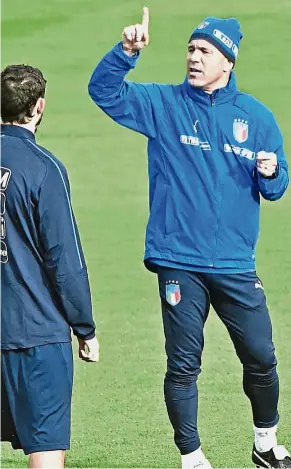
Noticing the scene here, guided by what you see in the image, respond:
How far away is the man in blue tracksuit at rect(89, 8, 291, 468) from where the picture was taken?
6.57 m

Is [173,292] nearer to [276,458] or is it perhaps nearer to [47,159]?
[276,458]

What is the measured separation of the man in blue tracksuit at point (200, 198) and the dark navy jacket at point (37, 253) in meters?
0.98

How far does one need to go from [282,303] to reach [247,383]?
302cm

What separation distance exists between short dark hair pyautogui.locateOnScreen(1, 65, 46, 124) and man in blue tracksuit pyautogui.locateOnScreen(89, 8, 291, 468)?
Answer: 2.71ft

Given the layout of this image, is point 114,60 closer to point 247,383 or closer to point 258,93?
point 247,383

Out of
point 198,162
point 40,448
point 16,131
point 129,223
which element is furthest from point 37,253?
point 129,223

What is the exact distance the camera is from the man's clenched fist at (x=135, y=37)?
6.39 meters

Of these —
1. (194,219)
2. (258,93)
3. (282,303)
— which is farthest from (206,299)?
(258,93)

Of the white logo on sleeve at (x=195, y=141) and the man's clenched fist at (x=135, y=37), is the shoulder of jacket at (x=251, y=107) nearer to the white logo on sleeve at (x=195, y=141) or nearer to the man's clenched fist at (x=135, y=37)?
the white logo on sleeve at (x=195, y=141)

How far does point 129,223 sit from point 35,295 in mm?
5819

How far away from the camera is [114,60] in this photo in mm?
6496

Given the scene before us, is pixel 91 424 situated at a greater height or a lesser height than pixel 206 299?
lesser

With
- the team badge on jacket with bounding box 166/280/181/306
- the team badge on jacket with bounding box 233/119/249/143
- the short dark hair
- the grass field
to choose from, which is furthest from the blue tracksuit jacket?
the grass field

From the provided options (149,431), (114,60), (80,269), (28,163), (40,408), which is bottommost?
(149,431)
